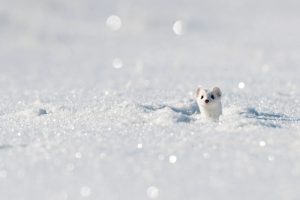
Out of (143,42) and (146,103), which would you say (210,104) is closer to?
(146,103)

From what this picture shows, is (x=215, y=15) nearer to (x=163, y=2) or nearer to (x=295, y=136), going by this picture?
(x=163, y=2)

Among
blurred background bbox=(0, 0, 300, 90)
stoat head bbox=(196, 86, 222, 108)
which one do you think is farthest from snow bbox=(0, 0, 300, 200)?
stoat head bbox=(196, 86, 222, 108)

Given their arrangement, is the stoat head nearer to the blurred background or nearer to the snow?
the snow

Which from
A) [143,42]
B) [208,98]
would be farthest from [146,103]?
[143,42]

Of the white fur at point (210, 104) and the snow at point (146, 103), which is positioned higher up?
the white fur at point (210, 104)

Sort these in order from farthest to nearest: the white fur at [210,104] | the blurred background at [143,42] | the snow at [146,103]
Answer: the blurred background at [143,42] < the white fur at [210,104] < the snow at [146,103]

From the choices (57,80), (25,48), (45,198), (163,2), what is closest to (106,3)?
(163,2)

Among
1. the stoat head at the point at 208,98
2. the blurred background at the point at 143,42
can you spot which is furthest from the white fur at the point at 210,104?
the blurred background at the point at 143,42

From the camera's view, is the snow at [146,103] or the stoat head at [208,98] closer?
the snow at [146,103]

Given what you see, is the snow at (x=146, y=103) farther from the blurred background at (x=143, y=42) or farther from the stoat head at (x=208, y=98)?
the stoat head at (x=208, y=98)
